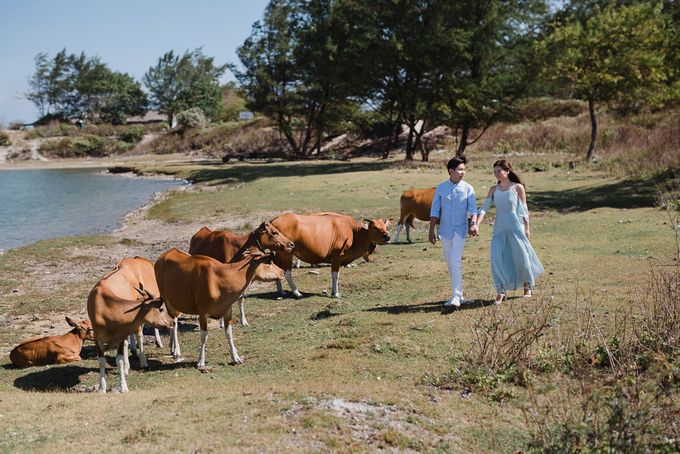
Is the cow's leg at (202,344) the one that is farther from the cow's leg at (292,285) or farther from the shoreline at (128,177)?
the shoreline at (128,177)

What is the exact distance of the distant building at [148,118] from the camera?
10206 centimetres

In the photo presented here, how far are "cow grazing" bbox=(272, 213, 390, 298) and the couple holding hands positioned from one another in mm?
3081

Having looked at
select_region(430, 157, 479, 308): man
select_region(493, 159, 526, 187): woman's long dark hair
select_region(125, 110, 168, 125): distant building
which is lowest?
select_region(430, 157, 479, 308): man

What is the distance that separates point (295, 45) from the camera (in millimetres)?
58031

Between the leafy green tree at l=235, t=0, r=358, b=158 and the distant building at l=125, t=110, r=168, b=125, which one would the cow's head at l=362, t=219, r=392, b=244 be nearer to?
the leafy green tree at l=235, t=0, r=358, b=158

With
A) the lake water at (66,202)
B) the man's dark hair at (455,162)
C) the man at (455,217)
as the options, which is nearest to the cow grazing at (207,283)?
the man at (455,217)

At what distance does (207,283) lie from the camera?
988cm

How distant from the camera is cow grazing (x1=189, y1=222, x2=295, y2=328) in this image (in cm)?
1207

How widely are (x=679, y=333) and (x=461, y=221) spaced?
3.76 m

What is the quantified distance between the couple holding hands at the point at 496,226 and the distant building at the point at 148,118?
3760 inches

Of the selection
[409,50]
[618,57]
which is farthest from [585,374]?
[409,50]

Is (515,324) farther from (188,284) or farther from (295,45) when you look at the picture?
(295,45)

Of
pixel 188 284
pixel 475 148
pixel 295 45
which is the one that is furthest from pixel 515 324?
pixel 295 45

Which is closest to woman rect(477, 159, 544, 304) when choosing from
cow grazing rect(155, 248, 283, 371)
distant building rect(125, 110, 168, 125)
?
cow grazing rect(155, 248, 283, 371)
